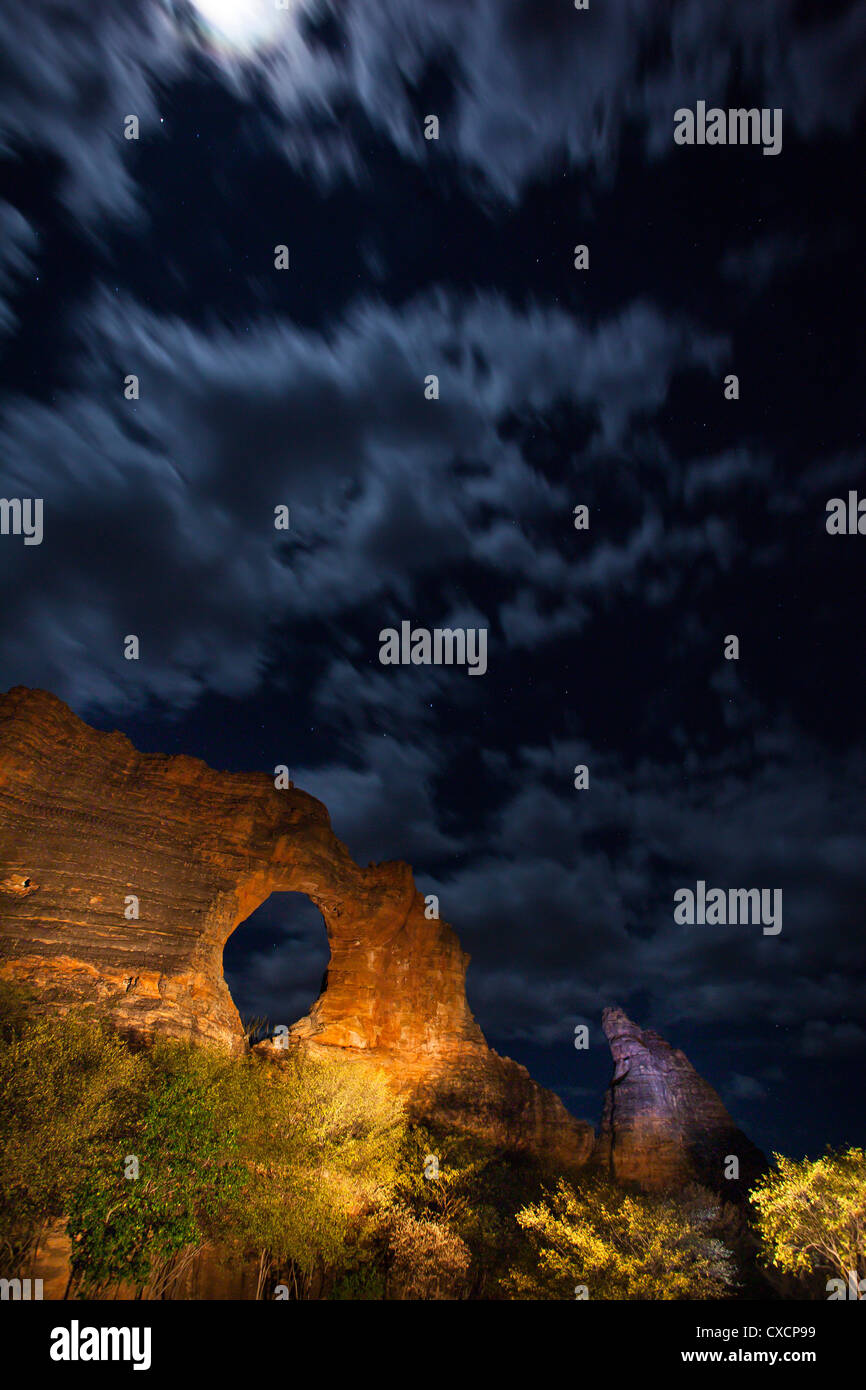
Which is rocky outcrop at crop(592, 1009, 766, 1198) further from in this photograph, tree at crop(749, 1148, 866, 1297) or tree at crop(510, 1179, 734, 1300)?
tree at crop(749, 1148, 866, 1297)

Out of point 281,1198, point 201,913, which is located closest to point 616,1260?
point 281,1198

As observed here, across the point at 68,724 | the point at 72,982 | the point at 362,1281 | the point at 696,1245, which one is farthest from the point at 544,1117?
the point at 68,724

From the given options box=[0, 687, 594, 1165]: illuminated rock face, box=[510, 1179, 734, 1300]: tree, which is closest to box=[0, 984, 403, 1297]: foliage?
box=[0, 687, 594, 1165]: illuminated rock face

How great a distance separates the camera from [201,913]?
4672 centimetres

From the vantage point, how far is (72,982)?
1499 inches

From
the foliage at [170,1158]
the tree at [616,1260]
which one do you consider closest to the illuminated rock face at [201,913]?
the foliage at [170,1158]

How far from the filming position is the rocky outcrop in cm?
6512

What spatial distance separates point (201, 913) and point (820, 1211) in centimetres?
3964

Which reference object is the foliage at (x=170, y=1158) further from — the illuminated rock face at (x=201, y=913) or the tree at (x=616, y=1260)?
the tree at (x=616, y=1260)

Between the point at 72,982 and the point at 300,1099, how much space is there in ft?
51.3
